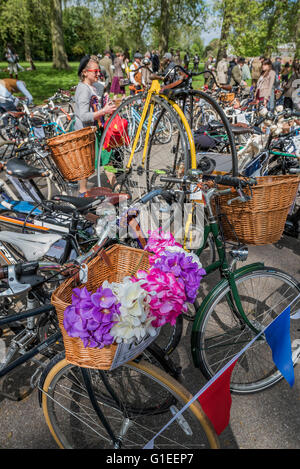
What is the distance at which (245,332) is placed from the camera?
7.52ft

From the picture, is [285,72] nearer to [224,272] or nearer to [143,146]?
[143,146]

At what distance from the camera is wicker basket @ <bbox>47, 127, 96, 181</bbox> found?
9.90ft

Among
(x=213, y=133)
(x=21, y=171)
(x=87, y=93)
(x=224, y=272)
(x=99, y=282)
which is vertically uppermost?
(x=87, y=93)

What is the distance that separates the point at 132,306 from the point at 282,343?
96 centimetres

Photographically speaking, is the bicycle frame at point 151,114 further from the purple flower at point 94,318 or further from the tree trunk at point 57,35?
the tree trunk at point 57,35

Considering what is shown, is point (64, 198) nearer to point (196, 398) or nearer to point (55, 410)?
point (55, 410)

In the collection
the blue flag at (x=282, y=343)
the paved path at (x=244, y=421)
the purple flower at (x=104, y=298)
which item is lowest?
the paved path at (x=244, y=421)

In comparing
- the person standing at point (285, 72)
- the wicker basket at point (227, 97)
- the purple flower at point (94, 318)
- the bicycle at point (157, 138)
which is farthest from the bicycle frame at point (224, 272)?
the person standing at point (285, 72)

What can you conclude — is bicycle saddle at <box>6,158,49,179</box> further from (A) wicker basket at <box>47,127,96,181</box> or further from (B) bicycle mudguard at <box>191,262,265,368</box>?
(B) bicycle mudguard at <box>191,262,265,368</box>

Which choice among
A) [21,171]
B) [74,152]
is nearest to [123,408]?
[21,171]

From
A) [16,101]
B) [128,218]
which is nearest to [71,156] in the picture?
[128,218]

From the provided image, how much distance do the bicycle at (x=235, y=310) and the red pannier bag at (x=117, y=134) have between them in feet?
5.74

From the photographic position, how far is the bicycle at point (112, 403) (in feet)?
4.74

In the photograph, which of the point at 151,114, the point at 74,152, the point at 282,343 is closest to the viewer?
the point at 282,343
